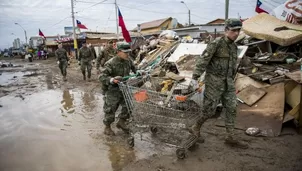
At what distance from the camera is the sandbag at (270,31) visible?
753 centimetres

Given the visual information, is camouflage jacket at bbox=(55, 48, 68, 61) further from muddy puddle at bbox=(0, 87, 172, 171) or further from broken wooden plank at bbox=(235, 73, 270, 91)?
broken wooden plank at bbox=(235, 73, 270, 91)

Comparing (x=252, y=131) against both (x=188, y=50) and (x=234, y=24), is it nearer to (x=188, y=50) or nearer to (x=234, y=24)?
(x=234, y=24)

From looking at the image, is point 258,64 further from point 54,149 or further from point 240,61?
point 54,149

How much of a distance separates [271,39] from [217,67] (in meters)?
4.91

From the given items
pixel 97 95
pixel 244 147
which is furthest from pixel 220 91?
pixel 97 95

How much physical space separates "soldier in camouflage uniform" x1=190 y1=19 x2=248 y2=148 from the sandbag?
4.47 m

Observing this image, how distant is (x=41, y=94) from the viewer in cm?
955

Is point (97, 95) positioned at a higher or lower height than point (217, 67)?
lower

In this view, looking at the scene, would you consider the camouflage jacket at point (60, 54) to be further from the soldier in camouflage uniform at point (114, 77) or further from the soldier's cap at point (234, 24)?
the soldier's cap at point (234, 24)

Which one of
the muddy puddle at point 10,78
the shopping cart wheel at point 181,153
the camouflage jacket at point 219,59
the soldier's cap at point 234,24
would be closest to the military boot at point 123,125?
the shopping cart wheel at point 181,153

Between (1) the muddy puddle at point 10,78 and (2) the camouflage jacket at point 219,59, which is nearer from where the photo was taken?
(2) the camouflage jacket at point 219,59

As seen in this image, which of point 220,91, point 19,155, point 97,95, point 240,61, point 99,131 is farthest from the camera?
point 97,95

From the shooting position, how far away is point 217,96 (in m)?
4.04

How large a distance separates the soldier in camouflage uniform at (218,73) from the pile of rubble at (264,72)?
1246 millimetres
